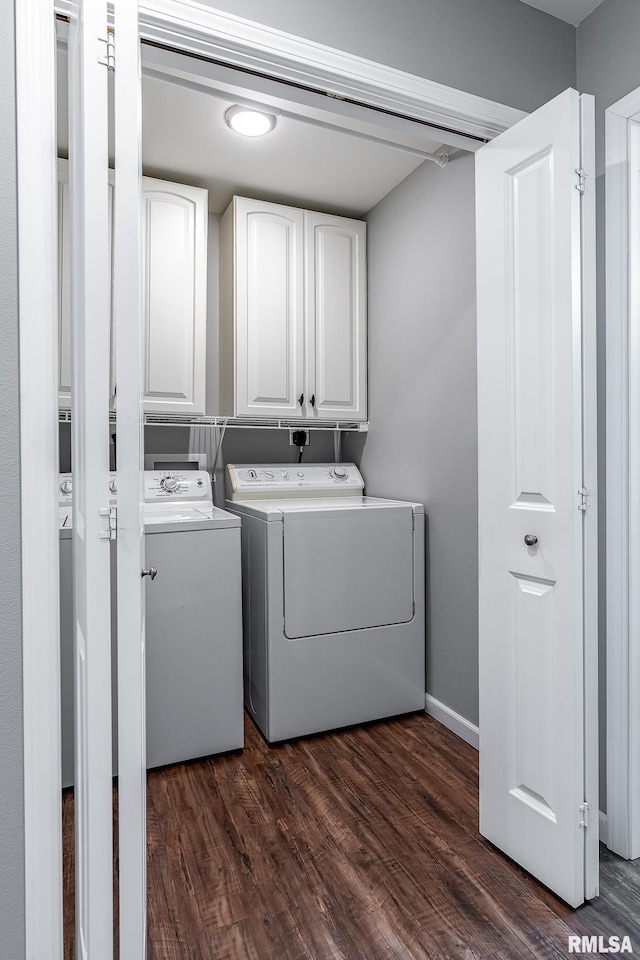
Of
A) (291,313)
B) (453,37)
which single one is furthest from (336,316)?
(453,37)

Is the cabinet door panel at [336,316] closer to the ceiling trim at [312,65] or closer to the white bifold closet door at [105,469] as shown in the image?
the ceiling trim at [312,65]

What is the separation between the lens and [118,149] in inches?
35.4

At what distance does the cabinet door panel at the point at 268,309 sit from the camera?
8.91 feet

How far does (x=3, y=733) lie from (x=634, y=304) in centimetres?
186

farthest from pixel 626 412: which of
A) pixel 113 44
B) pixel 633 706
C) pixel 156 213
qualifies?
pixel 156 213

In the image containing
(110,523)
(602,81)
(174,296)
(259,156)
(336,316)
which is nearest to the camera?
(110,523)

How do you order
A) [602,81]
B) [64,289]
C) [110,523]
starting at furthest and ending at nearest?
[64,289], [602,81], [110,523]

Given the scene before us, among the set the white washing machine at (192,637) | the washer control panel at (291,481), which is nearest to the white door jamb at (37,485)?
the white washing machine at (192,637)

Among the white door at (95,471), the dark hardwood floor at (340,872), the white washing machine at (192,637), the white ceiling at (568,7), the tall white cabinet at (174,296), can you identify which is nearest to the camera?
the white door at (95,471)

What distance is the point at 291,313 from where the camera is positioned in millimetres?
2828

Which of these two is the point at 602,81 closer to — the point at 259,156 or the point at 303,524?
the point at 259,156

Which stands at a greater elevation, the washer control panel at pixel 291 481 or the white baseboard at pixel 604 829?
the washer control panel at pixel 291 481

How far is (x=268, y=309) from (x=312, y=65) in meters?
1.45

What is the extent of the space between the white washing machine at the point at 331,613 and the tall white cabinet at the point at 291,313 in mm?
616
